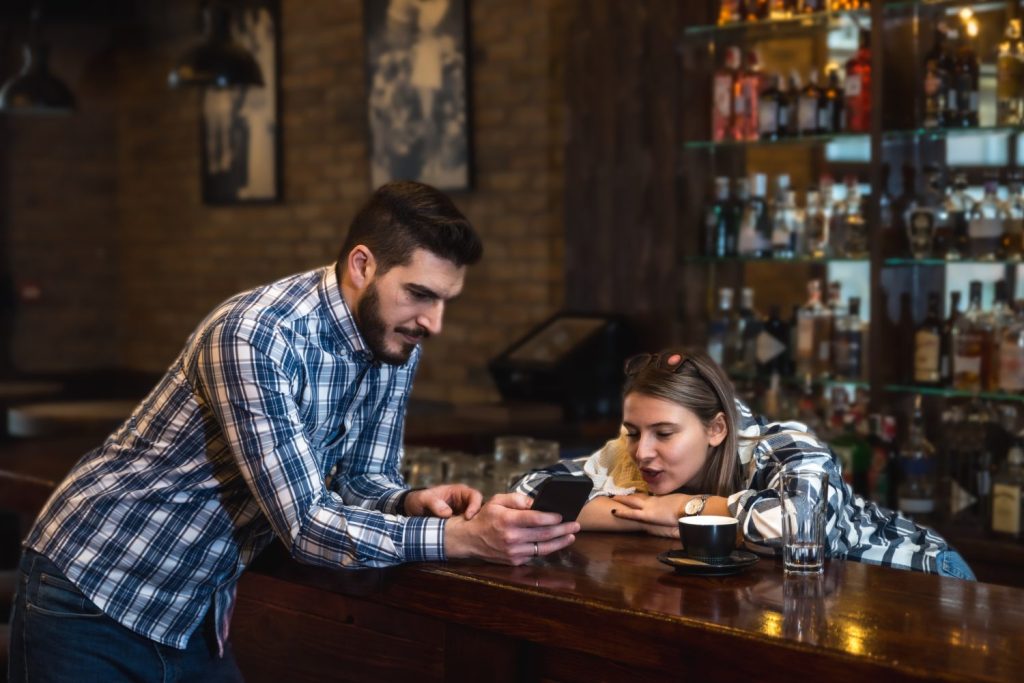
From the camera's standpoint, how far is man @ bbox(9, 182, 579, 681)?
2.09m

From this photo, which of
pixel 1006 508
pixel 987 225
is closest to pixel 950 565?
pixel 1006 508

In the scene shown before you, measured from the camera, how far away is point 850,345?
4.20 meters

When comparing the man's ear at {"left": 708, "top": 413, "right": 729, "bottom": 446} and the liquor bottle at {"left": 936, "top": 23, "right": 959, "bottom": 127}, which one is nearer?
the man's ear at {"left": 708, "top": 413, "right": 729, "bottom": 446}

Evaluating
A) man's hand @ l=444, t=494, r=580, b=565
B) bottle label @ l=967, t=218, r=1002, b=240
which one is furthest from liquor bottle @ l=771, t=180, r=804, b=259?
man's hand @ l=444, t=494, r=580, b=565

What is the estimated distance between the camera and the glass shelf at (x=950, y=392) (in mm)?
3787

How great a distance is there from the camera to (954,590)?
2057mm

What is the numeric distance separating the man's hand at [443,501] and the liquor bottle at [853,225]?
7.20ft

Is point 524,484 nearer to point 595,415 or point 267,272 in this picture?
point 595,415

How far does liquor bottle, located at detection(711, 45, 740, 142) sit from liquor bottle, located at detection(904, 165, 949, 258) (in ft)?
2.34

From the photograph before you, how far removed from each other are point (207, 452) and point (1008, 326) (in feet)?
8.13

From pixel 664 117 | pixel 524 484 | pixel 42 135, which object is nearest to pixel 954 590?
pixel 524 484

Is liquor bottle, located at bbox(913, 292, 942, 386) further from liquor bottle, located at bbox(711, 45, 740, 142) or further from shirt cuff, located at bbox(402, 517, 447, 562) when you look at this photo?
shirt cuff, located at bbox(402, 517, 447, 562)

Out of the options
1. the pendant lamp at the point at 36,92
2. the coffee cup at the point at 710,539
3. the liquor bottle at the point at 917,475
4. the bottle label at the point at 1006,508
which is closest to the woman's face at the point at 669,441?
the coffee cup at the point at 710,539

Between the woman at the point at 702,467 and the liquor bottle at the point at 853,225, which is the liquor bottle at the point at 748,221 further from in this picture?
the woman at the point at 702,467
